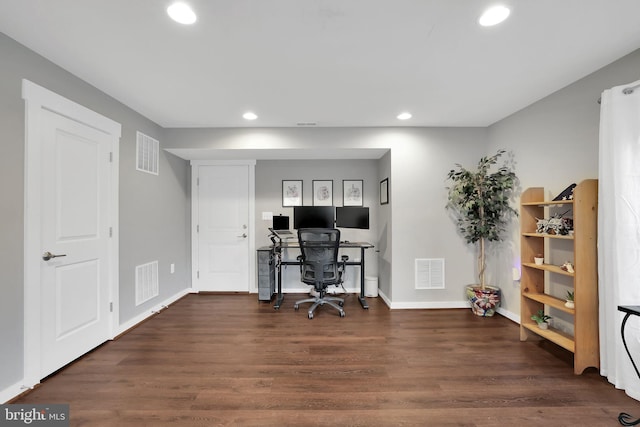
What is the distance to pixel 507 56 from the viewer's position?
6.45 ft

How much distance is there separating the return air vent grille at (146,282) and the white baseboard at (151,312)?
0.54 ft

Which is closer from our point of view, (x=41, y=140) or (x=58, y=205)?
(x=41, y=140)

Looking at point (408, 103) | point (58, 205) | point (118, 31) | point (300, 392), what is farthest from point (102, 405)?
point (408, 103)

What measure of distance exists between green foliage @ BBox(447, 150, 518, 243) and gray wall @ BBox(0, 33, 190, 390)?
380cm

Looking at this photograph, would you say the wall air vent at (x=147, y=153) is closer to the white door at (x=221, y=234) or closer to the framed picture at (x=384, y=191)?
the white door at (x=221, y=234)

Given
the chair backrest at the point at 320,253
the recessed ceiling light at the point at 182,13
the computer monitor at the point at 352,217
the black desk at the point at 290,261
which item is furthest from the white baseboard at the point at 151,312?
the recessed ceiling light at the point at 182,13

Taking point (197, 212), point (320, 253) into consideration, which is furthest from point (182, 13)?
point (197, 212)

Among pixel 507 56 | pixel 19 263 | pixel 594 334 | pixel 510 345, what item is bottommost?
pixel 510 345

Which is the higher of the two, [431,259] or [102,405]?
[431,259]

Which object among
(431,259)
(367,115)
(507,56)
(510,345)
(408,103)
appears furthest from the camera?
(431,259)

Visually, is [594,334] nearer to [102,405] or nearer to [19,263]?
[102,405]

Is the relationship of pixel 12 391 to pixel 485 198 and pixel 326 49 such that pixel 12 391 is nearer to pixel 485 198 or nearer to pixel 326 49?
pixel 326 49

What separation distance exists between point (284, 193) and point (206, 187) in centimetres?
125

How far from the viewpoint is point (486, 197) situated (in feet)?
10.4
